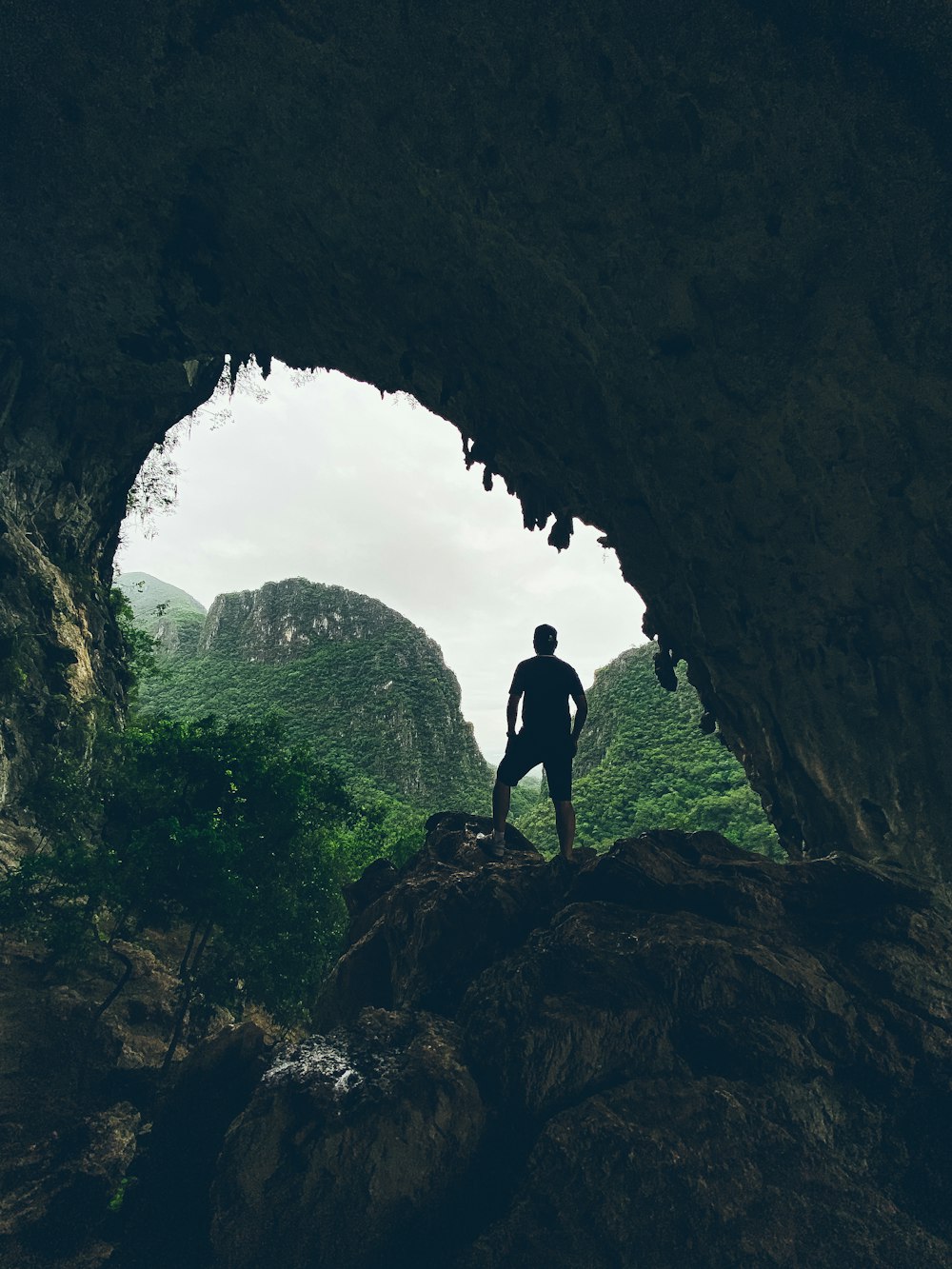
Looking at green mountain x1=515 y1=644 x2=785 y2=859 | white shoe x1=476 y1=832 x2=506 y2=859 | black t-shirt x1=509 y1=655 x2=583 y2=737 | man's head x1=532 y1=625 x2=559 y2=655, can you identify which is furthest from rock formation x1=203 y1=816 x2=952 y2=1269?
green mountain x1=515 y1=644 x2=785 y2=859

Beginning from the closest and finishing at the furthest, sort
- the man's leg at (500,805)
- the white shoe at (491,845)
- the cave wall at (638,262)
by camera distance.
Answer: the cave wall at (638,262)
the man's leg at (500,805)
the white shoe at (491,845)

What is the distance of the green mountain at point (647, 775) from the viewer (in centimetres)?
3403

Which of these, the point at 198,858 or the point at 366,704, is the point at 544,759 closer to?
the point at 198,858

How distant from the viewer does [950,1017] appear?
5.28m

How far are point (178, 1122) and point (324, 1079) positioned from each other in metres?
2.45

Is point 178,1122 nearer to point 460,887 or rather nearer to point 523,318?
point 460,887

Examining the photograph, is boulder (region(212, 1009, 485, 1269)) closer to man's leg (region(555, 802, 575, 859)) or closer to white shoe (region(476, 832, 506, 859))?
man's leg (region(555, 802, 575, 859))

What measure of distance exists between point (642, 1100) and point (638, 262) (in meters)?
8.85

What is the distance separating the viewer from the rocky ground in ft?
13.6

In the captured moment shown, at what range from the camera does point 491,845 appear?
339 inches

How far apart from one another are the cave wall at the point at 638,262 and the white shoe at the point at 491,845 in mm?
4620

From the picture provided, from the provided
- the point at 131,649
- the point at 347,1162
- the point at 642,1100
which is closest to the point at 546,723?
the point at 642,1100

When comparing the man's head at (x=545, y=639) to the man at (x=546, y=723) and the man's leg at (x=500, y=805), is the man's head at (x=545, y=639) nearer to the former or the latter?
the man at (x=546, y=723)

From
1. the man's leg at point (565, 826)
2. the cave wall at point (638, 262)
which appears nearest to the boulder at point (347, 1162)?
the man's leg at point (565, 826)
